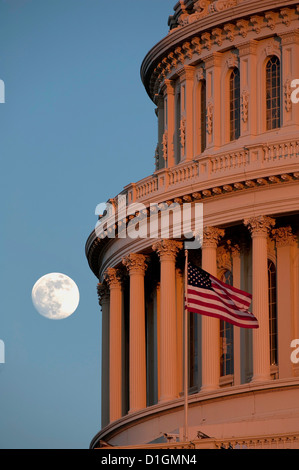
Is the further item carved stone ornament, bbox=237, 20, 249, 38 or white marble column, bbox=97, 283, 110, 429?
white marble column, bbox=97, 283, 110, 429

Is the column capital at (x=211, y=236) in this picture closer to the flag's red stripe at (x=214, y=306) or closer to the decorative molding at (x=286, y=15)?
the decorative molding at (x=286, y=15)

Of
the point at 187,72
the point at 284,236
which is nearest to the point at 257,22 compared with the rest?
the point at 187,72

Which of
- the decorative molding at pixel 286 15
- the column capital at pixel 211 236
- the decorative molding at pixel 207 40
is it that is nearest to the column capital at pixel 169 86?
the decorative molding at pixel 207 40

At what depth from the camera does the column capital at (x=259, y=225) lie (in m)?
76.1

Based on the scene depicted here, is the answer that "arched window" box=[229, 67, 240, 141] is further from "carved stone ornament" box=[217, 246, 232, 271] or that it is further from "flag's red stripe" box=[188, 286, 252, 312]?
"flag's red stripe" box=[188, 286, 252, 312]

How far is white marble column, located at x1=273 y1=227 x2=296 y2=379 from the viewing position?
76688 millimetres

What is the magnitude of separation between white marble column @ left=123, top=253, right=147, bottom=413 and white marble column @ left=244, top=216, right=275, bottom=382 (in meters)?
6.87

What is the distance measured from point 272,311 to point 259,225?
385 centimetres

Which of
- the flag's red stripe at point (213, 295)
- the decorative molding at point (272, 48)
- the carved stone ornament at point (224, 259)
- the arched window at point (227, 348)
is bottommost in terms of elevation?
the flag's red stripe at point (213, 295)

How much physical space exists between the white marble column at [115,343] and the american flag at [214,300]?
55.4 ft

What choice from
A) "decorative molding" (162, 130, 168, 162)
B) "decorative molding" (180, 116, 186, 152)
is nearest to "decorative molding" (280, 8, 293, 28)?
"decorative molding" (180, 116, 186, 152)

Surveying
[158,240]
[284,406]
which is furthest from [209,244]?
[284,406]
